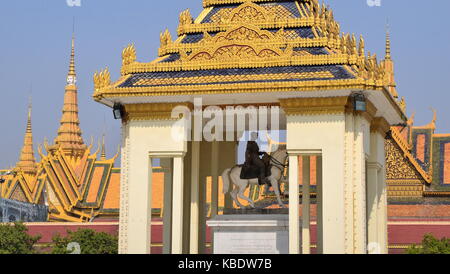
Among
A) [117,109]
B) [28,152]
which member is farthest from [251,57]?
[28,152]

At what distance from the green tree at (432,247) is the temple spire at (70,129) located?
33.5 m

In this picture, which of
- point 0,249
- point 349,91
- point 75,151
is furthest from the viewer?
point 75,151

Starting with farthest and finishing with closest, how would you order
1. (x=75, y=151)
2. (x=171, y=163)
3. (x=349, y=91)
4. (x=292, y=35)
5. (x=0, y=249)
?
(x=75, y=151) → (x=0, y=249) → (x=171, y=163) → (x=292, y=35) → (x=349, y=91)

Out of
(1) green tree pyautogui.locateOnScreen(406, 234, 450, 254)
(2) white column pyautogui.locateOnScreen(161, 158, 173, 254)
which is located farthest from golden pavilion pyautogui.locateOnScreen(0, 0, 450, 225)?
(1) green tree pyautogui.locateOnScreen(406, 234, 450, 254)

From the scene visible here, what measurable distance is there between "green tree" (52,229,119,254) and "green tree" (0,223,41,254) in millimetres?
1140

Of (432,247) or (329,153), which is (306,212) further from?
(432,247)

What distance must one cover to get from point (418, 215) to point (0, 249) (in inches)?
672

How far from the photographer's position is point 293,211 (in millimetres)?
18938

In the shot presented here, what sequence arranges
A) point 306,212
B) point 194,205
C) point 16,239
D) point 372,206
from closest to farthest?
point 306,212 < point 194,205 < point 372,206 < point 16,239

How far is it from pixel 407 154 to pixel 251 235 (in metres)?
20.8

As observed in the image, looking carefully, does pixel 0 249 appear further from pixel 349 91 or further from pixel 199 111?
A: pixel 349 91

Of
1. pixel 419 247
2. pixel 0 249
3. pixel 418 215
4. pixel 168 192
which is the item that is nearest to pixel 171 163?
pixel 168 192

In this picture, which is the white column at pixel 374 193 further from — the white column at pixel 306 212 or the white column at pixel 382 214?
the white column at pixel 306 212

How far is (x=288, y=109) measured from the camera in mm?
19328
